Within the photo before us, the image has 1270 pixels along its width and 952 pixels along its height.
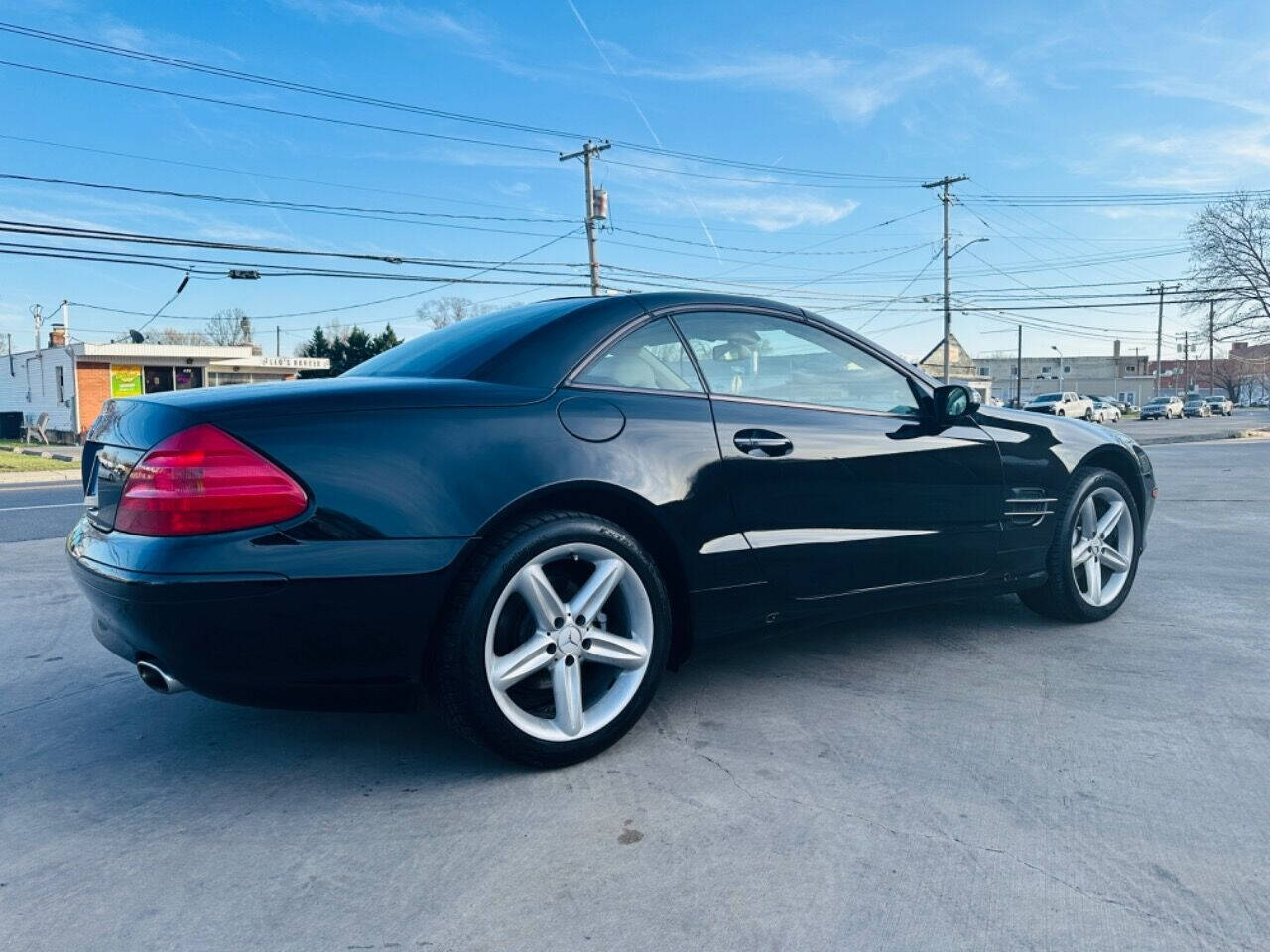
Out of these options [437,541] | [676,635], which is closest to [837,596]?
[676,635]

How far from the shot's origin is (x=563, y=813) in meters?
2.39

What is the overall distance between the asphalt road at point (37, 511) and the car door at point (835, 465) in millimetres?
5760

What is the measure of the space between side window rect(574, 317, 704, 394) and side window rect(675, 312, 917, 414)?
0.07 metres

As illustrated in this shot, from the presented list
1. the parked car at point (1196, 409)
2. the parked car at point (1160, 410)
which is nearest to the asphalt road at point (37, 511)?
the parked car at point (1160, 410)

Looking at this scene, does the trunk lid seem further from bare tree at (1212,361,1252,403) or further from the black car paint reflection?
bare tree at (1212,361,1252,403)

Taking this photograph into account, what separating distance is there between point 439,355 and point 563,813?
5.07 feet

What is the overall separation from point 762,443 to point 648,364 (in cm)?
47

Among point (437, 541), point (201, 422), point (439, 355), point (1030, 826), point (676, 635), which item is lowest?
point (1030, 826)

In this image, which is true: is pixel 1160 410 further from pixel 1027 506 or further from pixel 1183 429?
pixel 1027 506

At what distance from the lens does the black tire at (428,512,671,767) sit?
2.43m

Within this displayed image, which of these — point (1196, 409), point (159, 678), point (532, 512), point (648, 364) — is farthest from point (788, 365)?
point (1196, 409)

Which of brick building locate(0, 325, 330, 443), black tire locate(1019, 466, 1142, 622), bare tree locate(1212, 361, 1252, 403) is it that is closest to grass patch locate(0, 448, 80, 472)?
brick building locate(0, 325, 330, 443)

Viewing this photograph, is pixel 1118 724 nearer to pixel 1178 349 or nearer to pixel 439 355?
pixel 439 355

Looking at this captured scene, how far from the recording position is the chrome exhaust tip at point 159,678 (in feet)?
7.67
